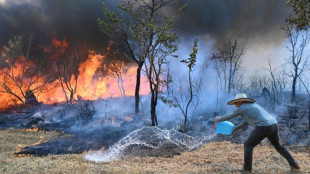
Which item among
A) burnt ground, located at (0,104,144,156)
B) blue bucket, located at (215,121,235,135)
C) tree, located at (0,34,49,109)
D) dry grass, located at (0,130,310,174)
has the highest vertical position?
tree, located at (0,34,49,109)

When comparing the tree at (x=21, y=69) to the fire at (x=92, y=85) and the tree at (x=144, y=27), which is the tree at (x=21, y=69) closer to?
the fire at (x=92, y=85)

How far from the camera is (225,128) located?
5.50 metres

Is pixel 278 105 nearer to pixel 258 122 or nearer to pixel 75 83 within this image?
pixel 258 122

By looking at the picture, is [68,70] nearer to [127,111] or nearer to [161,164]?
[127,111]

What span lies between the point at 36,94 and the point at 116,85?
7.97 m

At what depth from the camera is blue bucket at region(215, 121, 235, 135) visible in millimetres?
5410

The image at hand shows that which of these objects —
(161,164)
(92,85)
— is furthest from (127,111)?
(161,164)

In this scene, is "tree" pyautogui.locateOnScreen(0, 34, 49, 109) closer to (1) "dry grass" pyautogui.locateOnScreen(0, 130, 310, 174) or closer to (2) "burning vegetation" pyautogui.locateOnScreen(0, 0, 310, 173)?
(2) "burning vegetation" pyautogui.locateOnScreen(0, 0, 310, 173)

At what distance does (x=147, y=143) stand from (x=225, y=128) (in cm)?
439

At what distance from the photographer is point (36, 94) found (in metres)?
20.3

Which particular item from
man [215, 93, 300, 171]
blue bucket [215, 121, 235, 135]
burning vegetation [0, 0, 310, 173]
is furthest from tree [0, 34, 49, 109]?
man [215, 93, 300, 171]

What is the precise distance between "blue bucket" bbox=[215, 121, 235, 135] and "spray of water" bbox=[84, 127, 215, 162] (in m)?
3.07

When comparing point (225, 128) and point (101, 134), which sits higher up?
point (225, 128)

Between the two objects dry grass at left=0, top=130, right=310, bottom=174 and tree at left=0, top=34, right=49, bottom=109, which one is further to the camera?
tree at left=0, top=34, right=49, bottom=109
